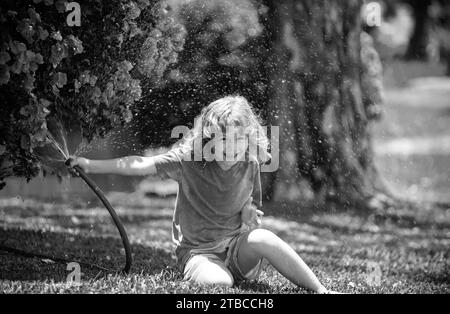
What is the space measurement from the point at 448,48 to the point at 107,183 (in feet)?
53.3

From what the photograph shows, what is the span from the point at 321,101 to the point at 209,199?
4307 mm

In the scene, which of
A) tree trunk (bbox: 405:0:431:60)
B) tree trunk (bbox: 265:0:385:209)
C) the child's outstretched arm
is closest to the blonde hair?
the child's outstretched arm

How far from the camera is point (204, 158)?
3.66 metres

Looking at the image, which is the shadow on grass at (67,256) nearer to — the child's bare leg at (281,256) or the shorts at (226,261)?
Answer: the shorts at (226,261)

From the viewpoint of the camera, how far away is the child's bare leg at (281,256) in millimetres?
3416

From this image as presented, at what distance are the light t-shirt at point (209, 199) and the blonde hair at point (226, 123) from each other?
9cm

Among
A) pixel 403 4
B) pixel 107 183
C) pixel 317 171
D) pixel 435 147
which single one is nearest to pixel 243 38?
pixel 317 171

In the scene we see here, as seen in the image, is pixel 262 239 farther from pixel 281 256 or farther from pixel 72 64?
pixel 72 64

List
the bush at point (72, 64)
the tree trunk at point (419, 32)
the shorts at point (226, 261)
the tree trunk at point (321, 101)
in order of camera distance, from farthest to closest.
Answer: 1. the tree trunk at point (419, 32)
2. the tree trunk at point (321, 101)
3. the shorts at point (226, 261)
4. the bush at point (72, 64)

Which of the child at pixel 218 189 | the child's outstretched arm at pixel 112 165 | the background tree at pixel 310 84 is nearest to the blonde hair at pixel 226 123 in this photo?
Result: the child at pixel 218 189

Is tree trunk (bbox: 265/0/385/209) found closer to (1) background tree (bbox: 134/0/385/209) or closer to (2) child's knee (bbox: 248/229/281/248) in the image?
(1) background tree (bbox: 134/0/385/209)

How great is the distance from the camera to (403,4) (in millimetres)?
22219

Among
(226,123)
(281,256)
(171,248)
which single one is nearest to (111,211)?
(226,123)

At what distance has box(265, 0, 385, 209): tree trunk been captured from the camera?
742 centimetres
